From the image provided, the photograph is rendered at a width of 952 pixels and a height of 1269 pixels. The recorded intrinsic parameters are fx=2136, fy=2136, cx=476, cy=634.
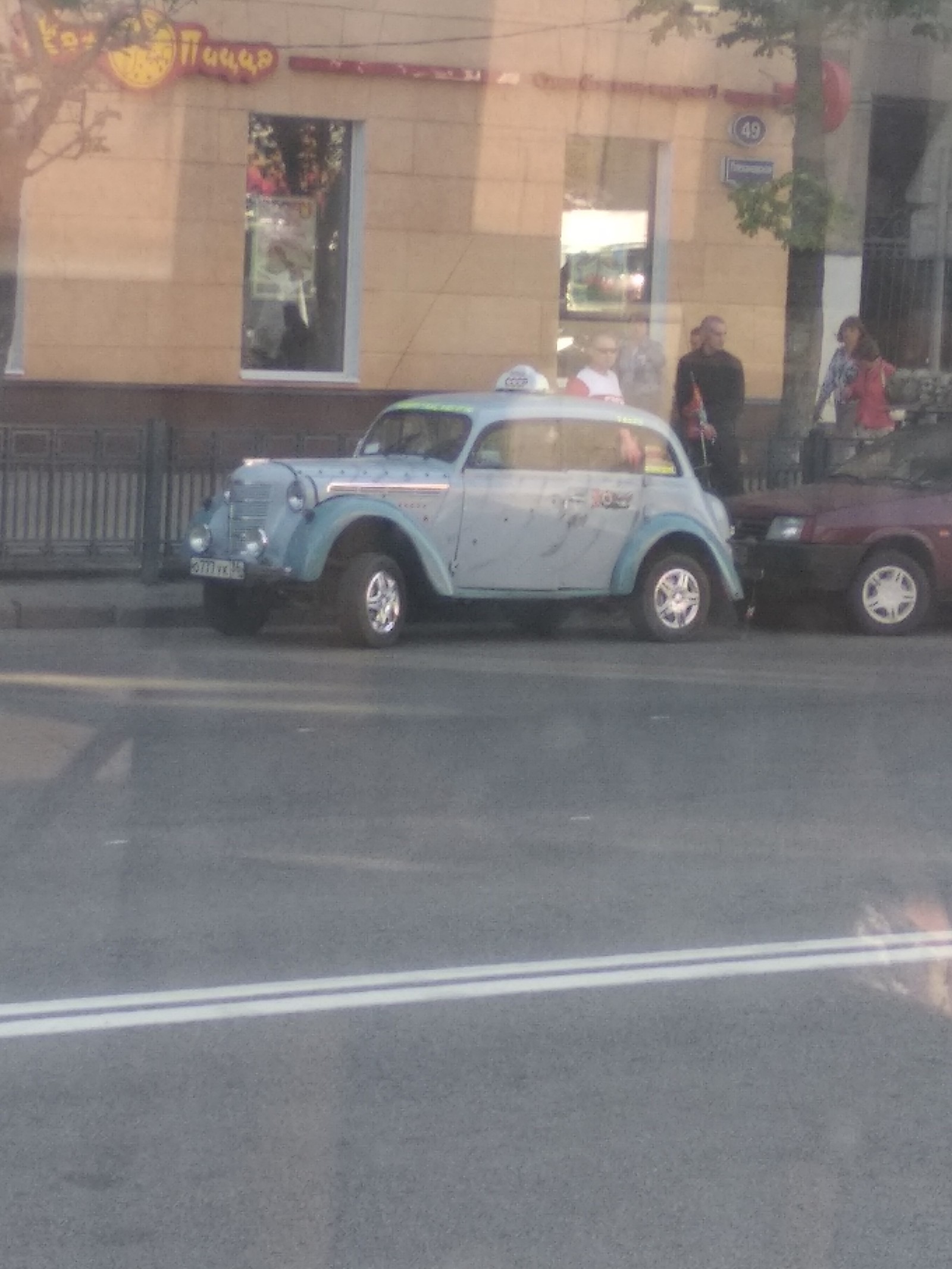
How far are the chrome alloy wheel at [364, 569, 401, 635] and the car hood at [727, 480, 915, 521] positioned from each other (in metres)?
3.32

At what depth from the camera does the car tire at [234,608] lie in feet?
43.9

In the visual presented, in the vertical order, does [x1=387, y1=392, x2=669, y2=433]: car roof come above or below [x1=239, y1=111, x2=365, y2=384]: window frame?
below

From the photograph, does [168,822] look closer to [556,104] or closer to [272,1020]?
[272,1020]

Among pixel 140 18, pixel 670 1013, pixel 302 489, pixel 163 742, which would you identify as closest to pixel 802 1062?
pixel 670 1013

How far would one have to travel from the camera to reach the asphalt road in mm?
4293

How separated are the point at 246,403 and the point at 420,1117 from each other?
17420 millimetres

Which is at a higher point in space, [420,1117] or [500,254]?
[500,254]

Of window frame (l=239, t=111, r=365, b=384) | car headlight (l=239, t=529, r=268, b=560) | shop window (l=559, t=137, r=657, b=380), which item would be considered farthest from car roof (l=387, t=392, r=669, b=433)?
shop window (l=559, t=137, r=657, b=380)

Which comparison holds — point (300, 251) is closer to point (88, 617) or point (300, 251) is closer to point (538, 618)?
point (88, 617)

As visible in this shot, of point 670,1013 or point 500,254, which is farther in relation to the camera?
point 500,254

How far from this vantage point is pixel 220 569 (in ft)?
42.7

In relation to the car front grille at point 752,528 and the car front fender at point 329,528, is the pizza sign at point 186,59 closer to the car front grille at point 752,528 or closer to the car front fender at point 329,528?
the car front grille at point 752,528

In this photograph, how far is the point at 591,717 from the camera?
34.9 feet

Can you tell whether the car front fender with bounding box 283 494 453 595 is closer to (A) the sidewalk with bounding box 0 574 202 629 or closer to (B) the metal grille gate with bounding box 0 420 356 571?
(A) the sidewalk with bounding box 0 574 202 629
